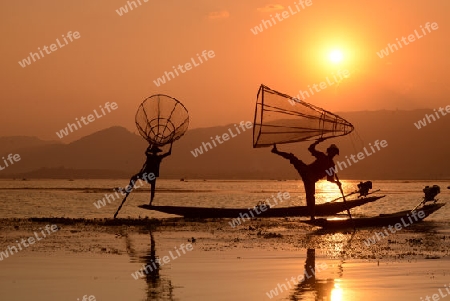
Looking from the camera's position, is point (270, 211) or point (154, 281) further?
point (270, 211)

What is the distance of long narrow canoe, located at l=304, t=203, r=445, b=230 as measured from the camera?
1352 inches

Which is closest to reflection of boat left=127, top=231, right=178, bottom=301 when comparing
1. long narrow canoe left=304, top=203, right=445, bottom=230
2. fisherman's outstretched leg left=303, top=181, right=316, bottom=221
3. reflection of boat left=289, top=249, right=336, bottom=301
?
reflection of boat left=289, top=249, right=336, bottom=301

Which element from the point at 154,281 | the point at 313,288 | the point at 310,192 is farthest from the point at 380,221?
the point at 154,281

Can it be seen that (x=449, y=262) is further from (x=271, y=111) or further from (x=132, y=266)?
(x=271, y=111)

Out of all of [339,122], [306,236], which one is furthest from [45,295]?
[339,122]

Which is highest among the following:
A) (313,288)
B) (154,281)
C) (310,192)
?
(310,192)

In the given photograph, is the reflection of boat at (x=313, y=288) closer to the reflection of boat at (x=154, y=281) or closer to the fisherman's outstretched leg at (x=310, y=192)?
the reflection of boat at (x=154, y=281)

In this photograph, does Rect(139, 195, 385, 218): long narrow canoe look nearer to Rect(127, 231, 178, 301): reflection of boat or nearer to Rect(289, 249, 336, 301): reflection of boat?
Rect(127, 231, 178, 301): reflection of boat

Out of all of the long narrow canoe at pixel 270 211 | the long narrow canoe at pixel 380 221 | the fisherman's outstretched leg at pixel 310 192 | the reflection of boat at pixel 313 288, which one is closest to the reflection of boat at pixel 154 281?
the reflection of boat at pixel 313 288

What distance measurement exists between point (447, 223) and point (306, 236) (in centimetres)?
1168

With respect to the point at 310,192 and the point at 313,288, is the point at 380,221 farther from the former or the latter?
the point at 313,288

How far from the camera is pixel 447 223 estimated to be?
40656 millimetres

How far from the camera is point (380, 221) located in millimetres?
36500

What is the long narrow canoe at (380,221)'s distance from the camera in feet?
113
